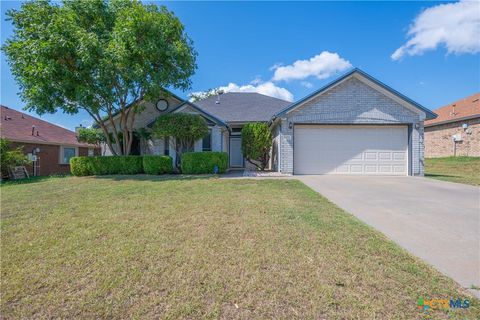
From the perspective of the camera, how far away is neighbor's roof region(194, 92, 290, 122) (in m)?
16.2

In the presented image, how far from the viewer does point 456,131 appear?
60.7 ft

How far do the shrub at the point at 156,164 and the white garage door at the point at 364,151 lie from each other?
25.8 ft

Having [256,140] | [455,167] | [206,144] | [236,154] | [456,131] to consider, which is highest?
[456,131]

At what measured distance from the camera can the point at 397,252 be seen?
3.03 m

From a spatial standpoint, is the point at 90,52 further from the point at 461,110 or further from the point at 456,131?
the point at 461,110

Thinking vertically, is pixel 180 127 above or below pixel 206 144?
above

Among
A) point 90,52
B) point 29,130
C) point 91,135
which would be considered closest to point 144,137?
point 91,135

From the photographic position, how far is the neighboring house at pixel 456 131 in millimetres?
17047

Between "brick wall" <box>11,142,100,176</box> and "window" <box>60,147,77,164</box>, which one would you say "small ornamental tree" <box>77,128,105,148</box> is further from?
"window" <box>60,147,77,164</box>

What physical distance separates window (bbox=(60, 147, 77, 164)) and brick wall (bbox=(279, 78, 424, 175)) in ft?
56.6

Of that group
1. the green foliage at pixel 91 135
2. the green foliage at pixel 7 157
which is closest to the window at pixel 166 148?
the green foliage at pixel 91 135

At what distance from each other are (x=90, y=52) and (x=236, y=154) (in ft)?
34.2

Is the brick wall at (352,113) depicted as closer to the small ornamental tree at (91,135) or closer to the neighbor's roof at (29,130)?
the small ornamental tree at (91,135)

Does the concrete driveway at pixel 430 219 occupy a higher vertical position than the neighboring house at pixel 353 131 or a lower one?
lower
